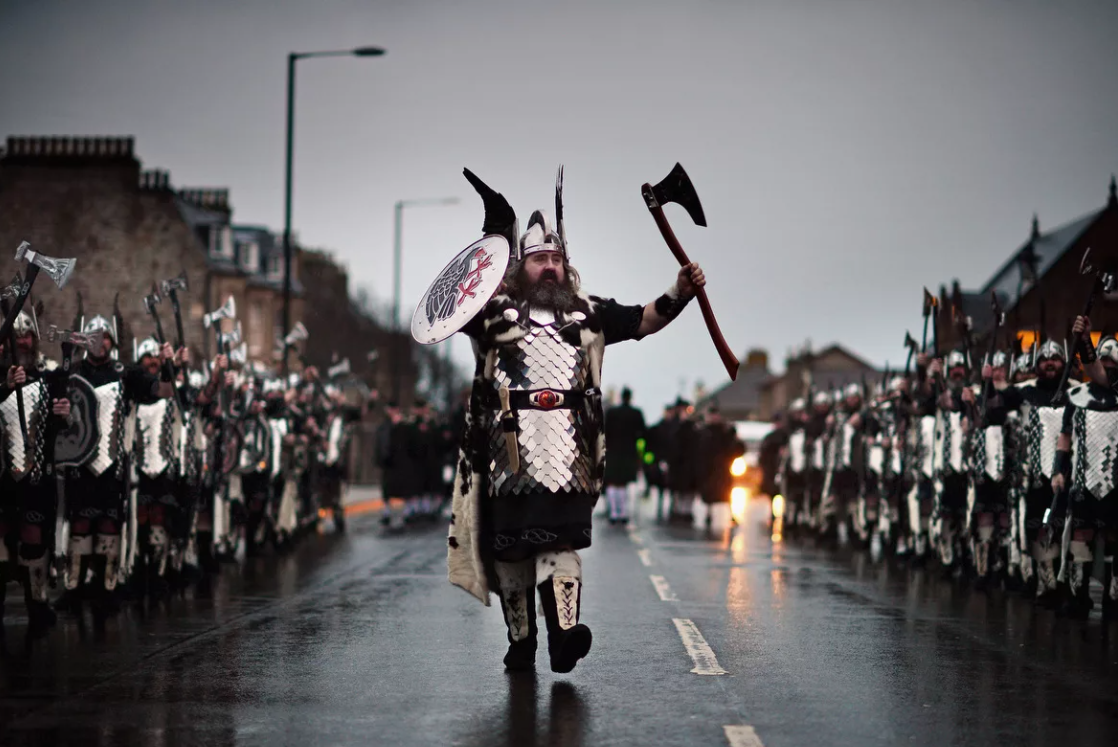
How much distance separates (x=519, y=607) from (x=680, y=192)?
2349 millimetres

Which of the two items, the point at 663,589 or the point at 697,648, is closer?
the point at 697,648

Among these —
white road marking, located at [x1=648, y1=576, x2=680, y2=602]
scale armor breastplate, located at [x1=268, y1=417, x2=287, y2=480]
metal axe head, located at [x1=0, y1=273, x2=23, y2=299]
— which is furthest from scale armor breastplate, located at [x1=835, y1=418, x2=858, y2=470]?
metal axe head, located at [x1=0, y1=273, x2=23, y2=299]

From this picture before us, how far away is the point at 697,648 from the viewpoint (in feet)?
30.5

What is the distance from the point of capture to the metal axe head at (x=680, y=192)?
8.51 meters

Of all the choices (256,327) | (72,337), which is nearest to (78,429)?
(72,337)

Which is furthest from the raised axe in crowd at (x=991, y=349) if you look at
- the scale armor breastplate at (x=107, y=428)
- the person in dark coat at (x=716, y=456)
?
the person in dark coat at (x=716, y=456)

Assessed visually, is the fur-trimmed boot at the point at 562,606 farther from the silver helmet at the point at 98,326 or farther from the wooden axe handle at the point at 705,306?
the silver helmet at the point at 98,326

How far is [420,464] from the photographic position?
25531 millimetres

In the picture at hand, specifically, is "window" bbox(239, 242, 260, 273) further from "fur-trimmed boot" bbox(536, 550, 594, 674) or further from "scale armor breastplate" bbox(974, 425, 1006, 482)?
"fur-trimmed boot" bbox(536, 550, 594, 674)

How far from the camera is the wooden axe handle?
826cm

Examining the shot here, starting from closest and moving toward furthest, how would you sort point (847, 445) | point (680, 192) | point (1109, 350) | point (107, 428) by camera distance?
point (680, 192) → point (107, 428) → point (1109, 350) → point (847, 445)

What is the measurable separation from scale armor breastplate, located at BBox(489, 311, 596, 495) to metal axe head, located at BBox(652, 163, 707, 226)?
100 cm

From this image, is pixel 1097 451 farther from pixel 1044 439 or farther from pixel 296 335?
pixel 296 335

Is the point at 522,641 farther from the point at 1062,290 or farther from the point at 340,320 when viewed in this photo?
the point at 340,320
